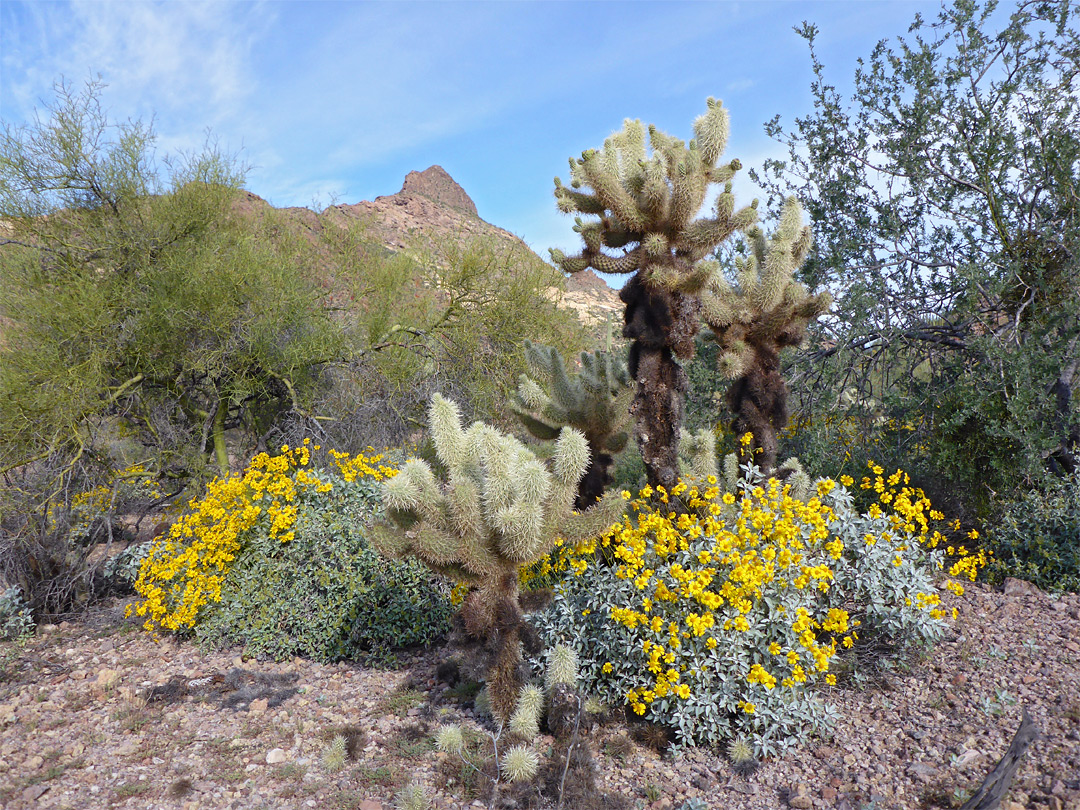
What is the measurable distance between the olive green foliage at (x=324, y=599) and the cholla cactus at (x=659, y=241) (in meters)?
2.03

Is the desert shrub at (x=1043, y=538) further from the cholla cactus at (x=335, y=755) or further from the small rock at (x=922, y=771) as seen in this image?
the cholla cactus at (x=335, y=755)

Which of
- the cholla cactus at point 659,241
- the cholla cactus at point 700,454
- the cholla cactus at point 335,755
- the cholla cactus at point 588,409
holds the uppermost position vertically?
the cholla cactus at point 659,241

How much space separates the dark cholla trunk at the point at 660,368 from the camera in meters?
4.91

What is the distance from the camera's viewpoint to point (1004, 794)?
2.79 m

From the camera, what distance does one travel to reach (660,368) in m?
5.03

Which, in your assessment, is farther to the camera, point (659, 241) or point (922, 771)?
point (659, 241)

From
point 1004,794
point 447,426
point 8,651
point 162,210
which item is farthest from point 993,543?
point 162,210

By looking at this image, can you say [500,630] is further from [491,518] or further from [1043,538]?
[1043,538]

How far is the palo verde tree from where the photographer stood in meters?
7.08

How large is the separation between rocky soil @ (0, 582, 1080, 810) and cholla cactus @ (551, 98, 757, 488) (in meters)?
2.00

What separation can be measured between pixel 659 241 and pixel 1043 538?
11.1 ft

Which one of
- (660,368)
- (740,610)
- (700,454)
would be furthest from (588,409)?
(740,610)

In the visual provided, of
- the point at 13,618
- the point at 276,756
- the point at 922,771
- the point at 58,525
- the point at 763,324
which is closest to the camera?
the point at 922,771

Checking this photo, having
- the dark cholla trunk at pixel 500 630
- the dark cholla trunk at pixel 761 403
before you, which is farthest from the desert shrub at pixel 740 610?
the dark cholla trunk at pixel 761 403
